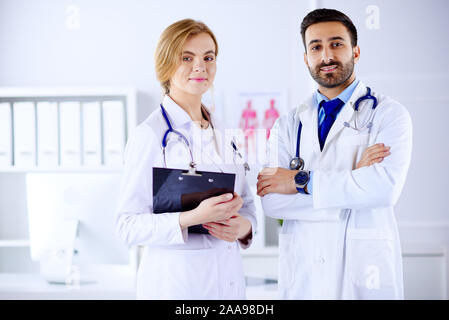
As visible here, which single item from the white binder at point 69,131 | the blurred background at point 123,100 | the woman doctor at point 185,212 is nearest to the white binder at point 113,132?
the blurred background at point 123,100

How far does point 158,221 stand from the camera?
→ 1123 mm

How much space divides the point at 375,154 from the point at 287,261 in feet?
1.17

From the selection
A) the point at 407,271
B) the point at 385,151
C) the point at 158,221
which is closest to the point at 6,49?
the point at 158,221

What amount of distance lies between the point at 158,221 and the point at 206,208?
12 centimetres

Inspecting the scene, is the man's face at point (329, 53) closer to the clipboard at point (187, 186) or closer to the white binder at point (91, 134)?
the clipboard at point (187, 186)

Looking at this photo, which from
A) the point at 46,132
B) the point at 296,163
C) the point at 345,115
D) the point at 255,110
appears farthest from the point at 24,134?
the point at 345,115

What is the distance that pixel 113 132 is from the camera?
2.04m

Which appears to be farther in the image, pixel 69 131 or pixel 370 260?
pixel 69 131

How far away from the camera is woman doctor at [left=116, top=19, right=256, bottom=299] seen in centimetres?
113

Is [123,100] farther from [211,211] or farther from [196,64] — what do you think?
[211,211]

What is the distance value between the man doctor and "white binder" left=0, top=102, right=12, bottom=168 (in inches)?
47.7

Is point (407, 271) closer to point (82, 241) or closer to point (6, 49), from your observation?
point (82, 241)

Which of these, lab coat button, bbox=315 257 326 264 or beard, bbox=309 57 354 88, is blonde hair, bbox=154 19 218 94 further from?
lab coat button, bbox=315 257 326 264

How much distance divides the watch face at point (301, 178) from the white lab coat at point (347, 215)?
3 centimetres
